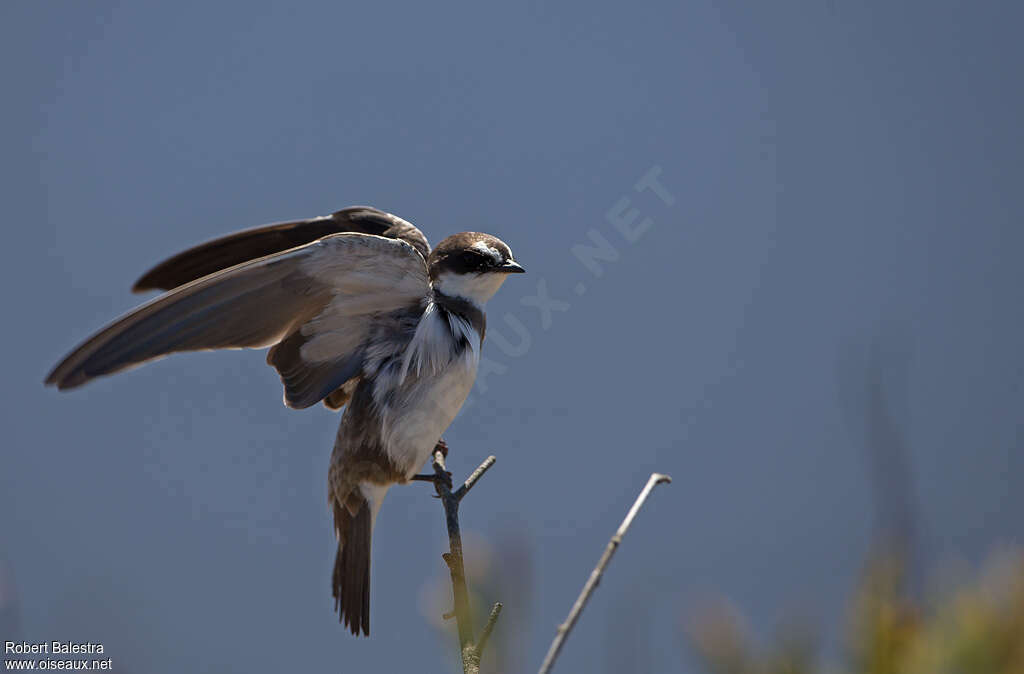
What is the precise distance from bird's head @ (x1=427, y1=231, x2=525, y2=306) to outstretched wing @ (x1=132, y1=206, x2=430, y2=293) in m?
0.06

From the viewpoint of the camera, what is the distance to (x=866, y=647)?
2.65 ft

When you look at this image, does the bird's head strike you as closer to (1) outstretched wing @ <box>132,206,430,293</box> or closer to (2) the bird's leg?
(1) outstretched wing @ <box>132,206,430,293</box>

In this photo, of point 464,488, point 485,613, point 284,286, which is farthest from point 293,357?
point 485,613

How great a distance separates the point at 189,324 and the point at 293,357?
0.33m

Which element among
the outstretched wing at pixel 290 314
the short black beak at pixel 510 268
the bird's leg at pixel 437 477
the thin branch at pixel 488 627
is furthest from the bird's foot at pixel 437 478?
the thin branch at pixel 488 627

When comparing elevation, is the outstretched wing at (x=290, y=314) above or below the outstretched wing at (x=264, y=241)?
below

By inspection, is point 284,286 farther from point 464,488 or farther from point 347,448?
point 464,488

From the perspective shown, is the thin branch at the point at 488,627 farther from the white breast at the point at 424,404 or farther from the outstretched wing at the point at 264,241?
the outstretched wing at the point at 264,241

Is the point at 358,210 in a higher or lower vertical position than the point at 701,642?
higher

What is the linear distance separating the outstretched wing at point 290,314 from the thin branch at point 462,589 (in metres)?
0.62

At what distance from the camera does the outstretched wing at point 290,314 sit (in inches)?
72.6

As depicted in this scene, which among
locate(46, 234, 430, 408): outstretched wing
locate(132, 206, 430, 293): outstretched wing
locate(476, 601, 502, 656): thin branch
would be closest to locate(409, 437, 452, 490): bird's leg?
locate(46, 234, 430, 408): outstretched wing

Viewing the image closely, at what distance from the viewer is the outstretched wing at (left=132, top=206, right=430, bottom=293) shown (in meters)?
2.40

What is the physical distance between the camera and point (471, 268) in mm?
2330
